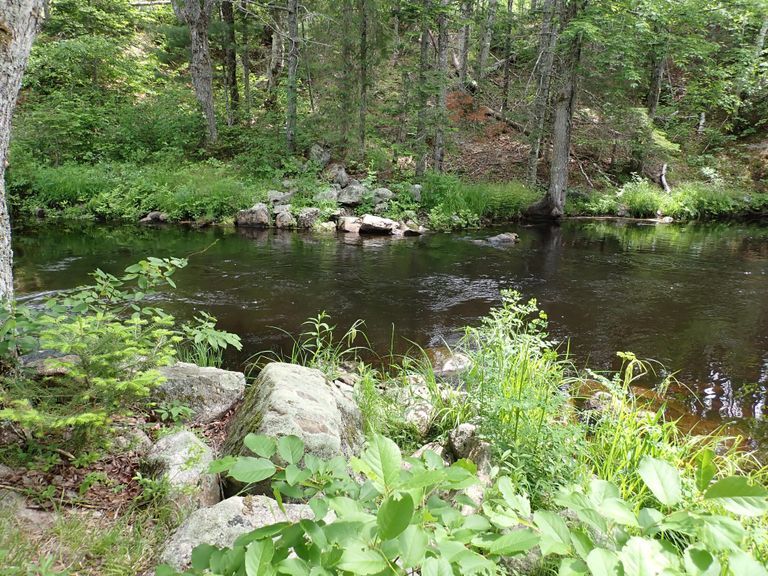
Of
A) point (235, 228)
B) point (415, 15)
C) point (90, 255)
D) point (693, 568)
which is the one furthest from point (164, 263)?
point (415, 15)

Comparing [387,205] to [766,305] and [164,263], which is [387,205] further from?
[164,263]

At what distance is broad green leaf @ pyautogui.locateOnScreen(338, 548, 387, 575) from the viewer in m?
0.87

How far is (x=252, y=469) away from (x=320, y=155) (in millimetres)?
17367

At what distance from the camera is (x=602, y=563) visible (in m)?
0.90

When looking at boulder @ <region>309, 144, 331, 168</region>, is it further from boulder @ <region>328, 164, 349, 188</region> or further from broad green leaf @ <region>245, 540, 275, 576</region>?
broad green leaf @ <region>245, 540, 275, 576</region>

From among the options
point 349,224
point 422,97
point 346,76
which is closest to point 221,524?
point 349,224

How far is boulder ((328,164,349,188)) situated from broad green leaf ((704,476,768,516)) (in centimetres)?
1568

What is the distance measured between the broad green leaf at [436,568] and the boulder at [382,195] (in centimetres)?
1454

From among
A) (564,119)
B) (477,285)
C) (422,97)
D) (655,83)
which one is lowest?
(477,285)

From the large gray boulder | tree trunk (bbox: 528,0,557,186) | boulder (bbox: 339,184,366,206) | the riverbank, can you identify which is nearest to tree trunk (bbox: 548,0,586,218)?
the riverbank

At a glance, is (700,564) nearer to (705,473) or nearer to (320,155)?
(705,473)

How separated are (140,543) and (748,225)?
18.5m

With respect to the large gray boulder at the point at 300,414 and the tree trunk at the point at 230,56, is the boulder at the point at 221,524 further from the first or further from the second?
the tree trunk at the point at 230,56

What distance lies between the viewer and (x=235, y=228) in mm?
13766
